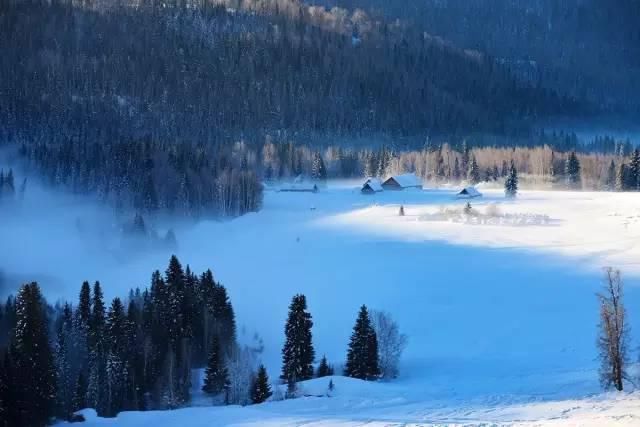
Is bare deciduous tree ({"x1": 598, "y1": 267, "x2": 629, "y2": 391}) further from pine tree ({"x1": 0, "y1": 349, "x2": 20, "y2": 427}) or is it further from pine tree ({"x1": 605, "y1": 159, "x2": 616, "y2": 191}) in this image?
pine tree ({"x1": 605, "y1": 159, "x2": 616, "y2": 191})

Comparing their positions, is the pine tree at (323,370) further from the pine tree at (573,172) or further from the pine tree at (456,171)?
the pine tree at (456,171)

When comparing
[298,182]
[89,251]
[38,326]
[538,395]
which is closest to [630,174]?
[298,182]

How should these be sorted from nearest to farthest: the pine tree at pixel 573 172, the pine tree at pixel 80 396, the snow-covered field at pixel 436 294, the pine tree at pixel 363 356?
the snow-covered field at pixel 436 294 < the pine tree at pixel 80 396 < the pine tree at pixel 363 356 < the pine tree at pixel 573 172

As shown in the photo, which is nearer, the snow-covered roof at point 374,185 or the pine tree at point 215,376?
the pine tree at point 215,376

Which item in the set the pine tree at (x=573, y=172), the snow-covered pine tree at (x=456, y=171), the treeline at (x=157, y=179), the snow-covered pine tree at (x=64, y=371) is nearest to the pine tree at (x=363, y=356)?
the snow-covered pine tree at (x=64, y=371)

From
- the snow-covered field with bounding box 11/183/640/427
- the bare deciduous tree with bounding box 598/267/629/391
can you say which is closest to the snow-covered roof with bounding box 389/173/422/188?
the snow-covered field with bounding box 11/183/640/427
